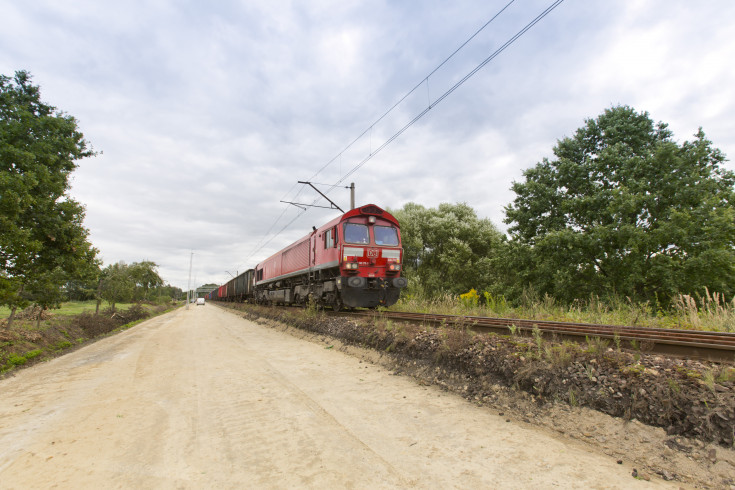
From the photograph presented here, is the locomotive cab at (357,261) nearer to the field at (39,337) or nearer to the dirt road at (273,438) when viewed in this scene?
the dirt road at (273,438)

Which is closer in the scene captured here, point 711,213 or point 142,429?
point 142,429

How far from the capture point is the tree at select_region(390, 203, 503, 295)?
27750 millimetres

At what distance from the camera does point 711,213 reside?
14102mm

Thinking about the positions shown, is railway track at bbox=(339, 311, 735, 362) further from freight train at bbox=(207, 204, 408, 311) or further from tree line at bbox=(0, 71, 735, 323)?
freight train at bbox=(207, 204, 408, 311)

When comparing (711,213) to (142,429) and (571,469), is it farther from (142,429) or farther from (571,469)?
(142,429)

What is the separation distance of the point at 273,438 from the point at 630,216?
18.9 meters

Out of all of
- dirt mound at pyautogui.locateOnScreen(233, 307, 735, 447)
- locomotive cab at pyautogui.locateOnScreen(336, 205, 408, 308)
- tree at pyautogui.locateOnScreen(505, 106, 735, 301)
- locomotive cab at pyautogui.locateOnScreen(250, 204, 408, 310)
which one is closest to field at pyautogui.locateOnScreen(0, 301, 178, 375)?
locomotive cab at pyautogui.locateOnScreen(250, 204, 408, 310)

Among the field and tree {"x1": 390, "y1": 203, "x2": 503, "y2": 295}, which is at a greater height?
tree {"x1": 390, "y1": 203, "x2": 503, "y2": 295}

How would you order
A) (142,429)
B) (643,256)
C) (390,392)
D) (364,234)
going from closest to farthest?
(142,429) → (390,392) → (364,234) → (643,256)

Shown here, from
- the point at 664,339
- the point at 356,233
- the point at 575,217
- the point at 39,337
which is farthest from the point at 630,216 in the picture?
the point at 39,337

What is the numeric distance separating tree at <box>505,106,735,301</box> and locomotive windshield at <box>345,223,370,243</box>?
10.3m

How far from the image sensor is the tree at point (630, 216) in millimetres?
14234

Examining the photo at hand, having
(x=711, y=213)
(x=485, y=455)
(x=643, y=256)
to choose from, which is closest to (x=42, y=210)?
(x=485, y=455)

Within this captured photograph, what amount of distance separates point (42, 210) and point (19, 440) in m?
9.29
